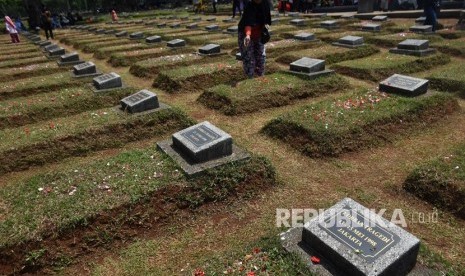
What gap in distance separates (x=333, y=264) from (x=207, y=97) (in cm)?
658

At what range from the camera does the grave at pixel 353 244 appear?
3262 millimetres

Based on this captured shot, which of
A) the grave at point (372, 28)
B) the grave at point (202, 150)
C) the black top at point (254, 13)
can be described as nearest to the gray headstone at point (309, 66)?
the black top at point (254, 13)

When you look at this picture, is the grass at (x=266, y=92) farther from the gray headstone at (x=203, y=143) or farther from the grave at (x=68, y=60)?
the grave at (x=68, y=60)

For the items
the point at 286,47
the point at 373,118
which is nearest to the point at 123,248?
the point at 373,118

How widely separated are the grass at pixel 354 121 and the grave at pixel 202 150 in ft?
5.33

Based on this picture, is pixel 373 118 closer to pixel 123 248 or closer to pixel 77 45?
pixel 123 248

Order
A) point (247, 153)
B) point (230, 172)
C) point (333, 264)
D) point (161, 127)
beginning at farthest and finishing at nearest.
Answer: point (161, 127) < point (247, 153) < point (230, 172) < point (333, 264)

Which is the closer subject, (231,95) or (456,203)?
(456,203)

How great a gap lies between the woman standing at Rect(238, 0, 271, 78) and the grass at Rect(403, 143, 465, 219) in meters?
5.41

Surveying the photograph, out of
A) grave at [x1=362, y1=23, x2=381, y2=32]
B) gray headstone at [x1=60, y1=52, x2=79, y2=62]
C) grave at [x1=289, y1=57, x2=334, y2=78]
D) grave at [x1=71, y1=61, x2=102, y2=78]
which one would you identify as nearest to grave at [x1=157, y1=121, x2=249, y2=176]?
grave at [x1=289, y1=57, x2=334, y2=78]

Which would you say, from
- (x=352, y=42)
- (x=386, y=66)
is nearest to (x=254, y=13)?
(x=386, y=66)

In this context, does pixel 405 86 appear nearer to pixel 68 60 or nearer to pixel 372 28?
pixel 372 28

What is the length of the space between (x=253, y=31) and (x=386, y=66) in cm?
446

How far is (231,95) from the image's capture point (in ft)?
28.5
